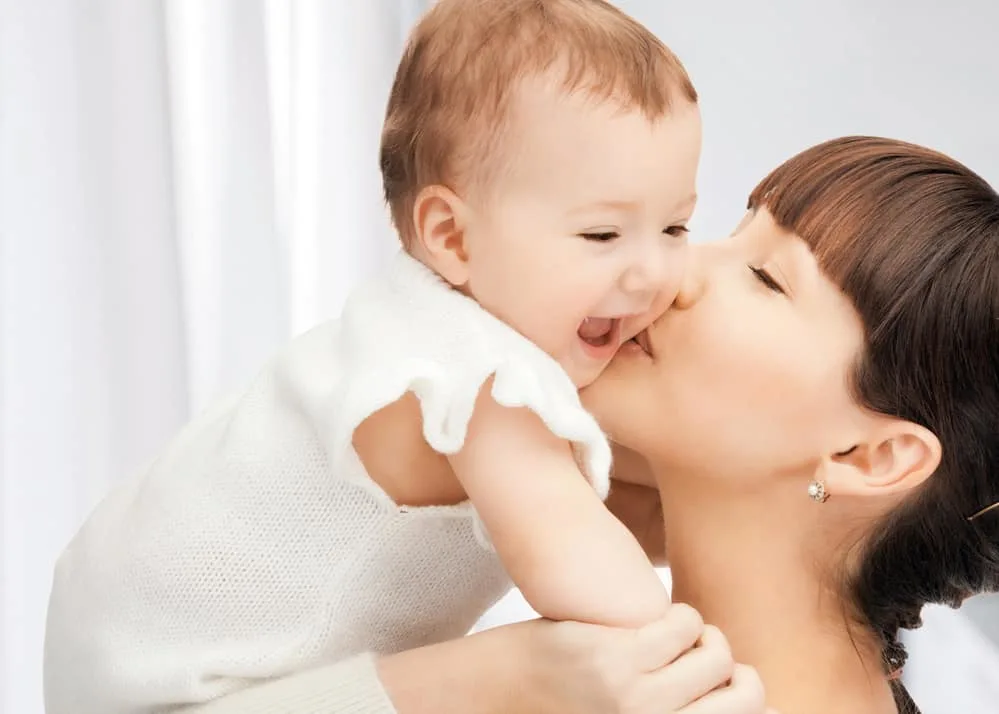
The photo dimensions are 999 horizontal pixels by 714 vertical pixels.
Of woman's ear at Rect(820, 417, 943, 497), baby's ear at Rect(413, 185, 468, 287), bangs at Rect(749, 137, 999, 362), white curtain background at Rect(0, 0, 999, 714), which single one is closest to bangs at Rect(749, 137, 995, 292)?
bangs at Rect(749, 137, 999, 362)

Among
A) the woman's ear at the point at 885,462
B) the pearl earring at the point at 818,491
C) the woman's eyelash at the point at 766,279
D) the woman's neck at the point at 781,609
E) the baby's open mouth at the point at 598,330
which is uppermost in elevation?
the woman's eyelash at the point at 766,279

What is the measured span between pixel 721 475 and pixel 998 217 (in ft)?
1.29

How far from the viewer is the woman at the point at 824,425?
125cm

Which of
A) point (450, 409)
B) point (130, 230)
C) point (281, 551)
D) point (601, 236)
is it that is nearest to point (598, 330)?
point (601, 236)

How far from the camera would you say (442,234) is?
1.13 m

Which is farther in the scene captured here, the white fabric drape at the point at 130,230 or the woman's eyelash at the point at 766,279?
the white fabric drape at the point at 130,230

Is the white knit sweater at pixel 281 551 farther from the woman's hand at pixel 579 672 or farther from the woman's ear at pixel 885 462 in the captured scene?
the woman's ear at pixel 885 462

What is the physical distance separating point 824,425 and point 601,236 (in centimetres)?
37

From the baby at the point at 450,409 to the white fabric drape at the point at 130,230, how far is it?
70 centimetres

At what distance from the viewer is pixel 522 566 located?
1.04 metres

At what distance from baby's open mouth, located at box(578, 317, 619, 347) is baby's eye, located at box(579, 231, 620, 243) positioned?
111 millimetres

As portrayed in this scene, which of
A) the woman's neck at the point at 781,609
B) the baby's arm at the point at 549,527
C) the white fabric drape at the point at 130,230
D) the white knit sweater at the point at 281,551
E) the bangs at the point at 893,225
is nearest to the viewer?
the baby's arm at the point at 549,527

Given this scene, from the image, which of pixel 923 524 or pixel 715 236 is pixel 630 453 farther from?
pixel 715 236

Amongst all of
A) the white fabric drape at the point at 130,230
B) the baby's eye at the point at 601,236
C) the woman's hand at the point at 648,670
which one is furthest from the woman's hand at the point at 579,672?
the white fabric drape at the point at 130,230
